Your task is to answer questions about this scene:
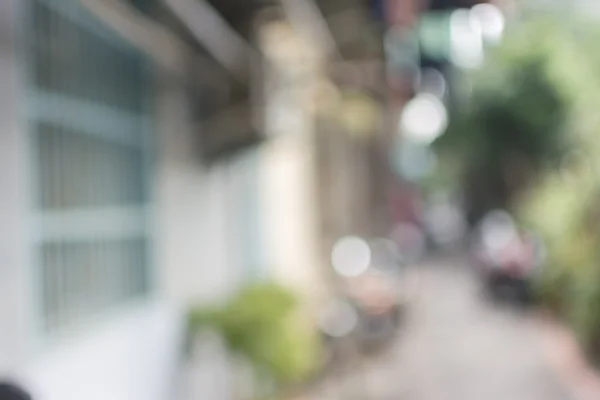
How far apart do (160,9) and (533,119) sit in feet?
33.8

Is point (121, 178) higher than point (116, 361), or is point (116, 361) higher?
point (121, 178)

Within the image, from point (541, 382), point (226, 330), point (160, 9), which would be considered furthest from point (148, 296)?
point (541, 382)

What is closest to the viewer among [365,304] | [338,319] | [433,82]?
[433,82]

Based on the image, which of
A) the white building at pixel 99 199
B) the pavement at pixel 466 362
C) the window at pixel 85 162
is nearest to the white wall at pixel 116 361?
the white building at pixel 99 199

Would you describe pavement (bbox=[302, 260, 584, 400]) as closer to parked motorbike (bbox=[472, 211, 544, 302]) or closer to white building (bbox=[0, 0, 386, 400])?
parked motorbike (bbox=[472, 211, 544, 302])

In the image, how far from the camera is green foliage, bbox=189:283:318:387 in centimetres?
536

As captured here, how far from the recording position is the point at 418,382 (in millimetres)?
7086

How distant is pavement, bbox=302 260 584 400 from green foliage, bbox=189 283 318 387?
3.57ft

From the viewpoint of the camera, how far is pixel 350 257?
12773mm

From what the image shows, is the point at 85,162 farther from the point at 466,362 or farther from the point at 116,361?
the point at 466,362

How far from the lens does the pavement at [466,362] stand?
22.0 ft

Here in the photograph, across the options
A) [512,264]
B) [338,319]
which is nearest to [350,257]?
[512,264]

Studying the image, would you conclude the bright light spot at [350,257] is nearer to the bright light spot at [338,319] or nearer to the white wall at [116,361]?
the bright light spot at [338,319]

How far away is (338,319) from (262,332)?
359cm
